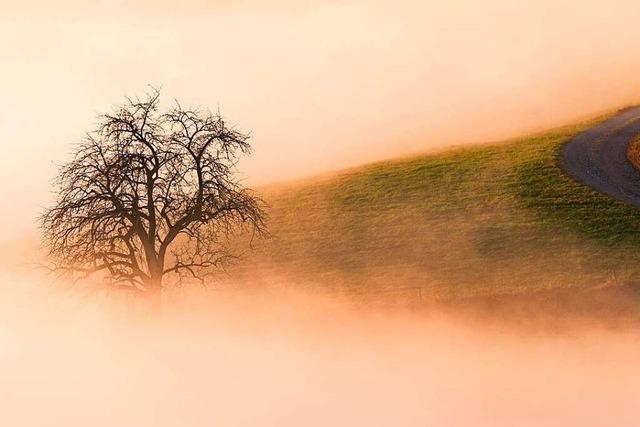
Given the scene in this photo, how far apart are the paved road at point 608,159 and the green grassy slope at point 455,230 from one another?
1.16 meters

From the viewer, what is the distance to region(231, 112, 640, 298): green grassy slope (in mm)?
65500

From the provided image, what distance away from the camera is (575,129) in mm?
91500

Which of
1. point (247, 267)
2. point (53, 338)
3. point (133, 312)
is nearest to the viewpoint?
point (133, 312)

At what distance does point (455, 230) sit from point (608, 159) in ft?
55.5

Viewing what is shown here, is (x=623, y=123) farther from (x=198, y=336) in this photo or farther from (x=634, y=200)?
(x=198, y=336)

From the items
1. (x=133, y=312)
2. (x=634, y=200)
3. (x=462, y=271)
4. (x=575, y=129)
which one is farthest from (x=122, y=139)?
(x=575, y=129)

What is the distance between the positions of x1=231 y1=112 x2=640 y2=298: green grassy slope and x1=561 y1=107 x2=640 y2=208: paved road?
1.16 meters

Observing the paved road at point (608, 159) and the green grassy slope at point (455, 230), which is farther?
the paved road at point (608, 159)

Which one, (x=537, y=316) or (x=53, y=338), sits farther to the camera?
(x=53, y=338)

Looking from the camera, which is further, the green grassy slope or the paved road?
the paved road

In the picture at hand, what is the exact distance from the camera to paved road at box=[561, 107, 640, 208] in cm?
7619

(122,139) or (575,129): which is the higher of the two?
(122,139)

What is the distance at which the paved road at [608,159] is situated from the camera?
3000 inches

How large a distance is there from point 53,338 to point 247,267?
13702 millimetres
